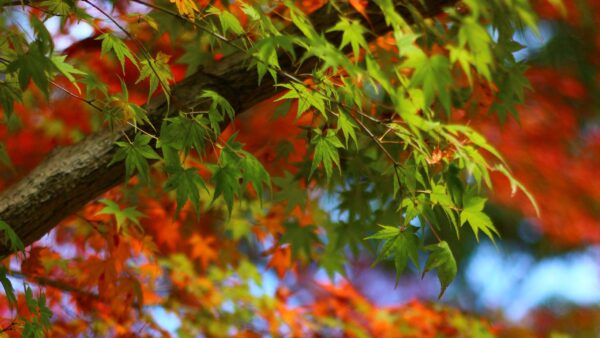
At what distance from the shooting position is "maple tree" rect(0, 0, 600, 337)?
5.94ft

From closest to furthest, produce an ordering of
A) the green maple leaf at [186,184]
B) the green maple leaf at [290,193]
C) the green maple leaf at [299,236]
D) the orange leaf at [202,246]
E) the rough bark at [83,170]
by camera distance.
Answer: the green maple leaf at [186,184]
the rough bark at [83,170]
the green maple leaf at [290,193]
the green maple leaf at [299,236]
the orange leaf at [202,246]

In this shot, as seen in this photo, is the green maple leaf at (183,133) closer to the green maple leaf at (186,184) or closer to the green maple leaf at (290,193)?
the green maple leaf at (186,184)

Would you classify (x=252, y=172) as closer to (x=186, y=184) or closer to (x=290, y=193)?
(x=186, y=184)

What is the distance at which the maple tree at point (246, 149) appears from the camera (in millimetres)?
1812

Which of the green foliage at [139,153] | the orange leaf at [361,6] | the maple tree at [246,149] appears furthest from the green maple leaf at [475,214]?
the green foliage at [139,153]

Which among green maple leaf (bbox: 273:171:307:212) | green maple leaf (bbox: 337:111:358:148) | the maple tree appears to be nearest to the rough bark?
the maple tree

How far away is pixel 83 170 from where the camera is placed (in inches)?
83.1

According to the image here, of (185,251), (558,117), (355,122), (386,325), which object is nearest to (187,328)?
(185,251)

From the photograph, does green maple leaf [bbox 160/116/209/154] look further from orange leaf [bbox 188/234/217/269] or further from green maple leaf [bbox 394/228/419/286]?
orange leaf [bbox 188/234/217/269]

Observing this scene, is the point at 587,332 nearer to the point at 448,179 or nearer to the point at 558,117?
the point at 558,117

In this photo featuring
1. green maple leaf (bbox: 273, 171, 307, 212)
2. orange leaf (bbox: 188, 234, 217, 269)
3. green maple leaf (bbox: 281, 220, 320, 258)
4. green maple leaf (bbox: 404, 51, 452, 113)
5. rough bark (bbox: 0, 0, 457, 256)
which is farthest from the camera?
orange leaf (bbox: 188, 234, 217, 269)

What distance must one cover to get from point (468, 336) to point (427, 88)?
2.35 meters

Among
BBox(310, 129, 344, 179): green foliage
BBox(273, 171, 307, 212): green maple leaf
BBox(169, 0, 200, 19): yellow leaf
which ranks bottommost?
BBox(310, 129, 344, 179): green foliage

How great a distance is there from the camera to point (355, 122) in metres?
2.00
